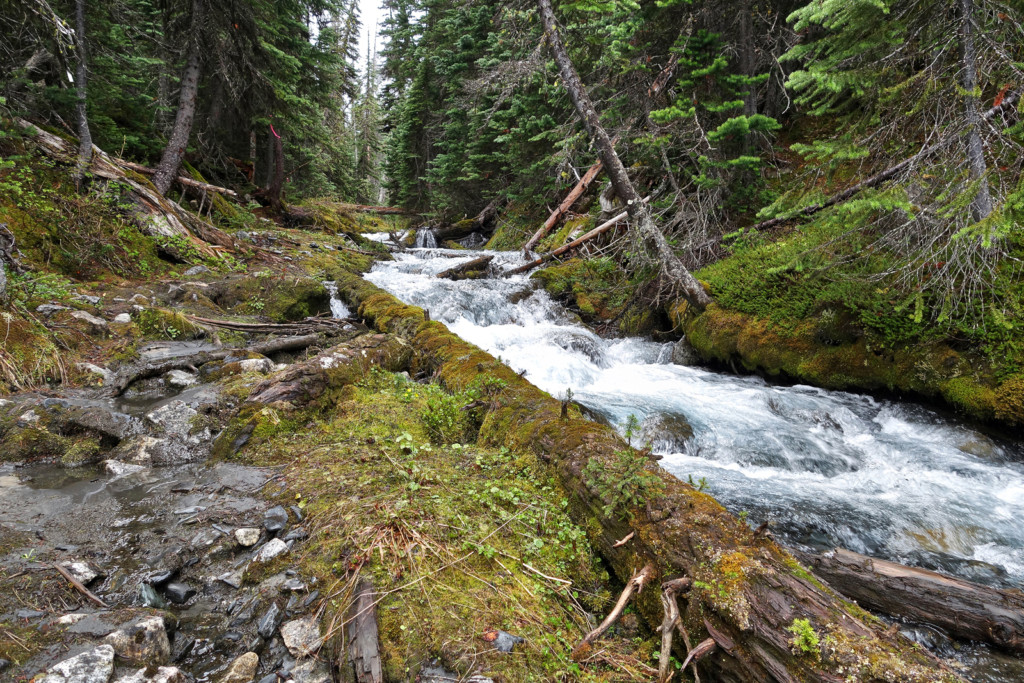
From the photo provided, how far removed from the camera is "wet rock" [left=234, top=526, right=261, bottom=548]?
300 cm

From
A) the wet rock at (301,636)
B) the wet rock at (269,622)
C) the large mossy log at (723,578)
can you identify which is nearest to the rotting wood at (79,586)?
the wet rock at (269,622)

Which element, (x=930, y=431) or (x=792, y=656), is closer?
(x=792, y=656)

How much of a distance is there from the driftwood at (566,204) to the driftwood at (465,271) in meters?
1.83

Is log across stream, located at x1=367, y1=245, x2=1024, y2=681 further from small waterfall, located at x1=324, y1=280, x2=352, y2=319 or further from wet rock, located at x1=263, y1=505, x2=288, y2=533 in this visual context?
small waterfall, located at x1=324, y1=280, x2=352, y2=319

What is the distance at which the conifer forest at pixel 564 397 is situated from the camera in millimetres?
2375

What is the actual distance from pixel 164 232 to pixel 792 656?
13443 millimetres

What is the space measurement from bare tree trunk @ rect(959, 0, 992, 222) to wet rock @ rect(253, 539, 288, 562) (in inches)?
316

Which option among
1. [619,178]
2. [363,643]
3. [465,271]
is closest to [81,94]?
[465,271]

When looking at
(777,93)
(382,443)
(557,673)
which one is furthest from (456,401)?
(777,93)

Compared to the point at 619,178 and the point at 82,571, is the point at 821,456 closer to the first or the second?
the point at 619,178

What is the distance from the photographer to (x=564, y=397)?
7367 mm

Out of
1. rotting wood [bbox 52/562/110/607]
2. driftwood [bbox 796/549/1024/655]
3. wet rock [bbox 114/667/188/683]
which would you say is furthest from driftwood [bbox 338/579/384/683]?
driftwood [bbox 796/549/1024/655]

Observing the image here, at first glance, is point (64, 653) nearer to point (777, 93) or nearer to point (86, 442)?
point (86, 442)

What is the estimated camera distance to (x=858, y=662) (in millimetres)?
1914
